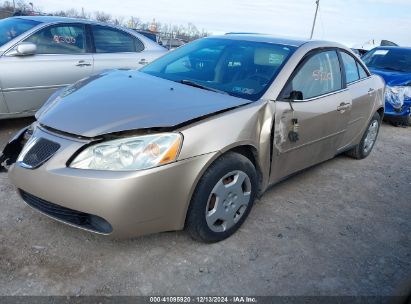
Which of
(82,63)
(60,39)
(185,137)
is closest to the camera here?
(185,137)

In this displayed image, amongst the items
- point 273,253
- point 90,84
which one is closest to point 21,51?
point 90,84

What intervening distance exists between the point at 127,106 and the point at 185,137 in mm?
489

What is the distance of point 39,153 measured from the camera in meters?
2.43

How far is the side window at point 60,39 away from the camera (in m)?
4.81

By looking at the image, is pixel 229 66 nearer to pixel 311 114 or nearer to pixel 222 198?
pixel 311 114

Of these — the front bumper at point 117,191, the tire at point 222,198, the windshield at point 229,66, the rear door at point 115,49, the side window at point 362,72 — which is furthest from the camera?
the rear door at point 115,49

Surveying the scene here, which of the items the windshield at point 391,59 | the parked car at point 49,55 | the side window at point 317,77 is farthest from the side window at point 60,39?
the windshield at point 391,59

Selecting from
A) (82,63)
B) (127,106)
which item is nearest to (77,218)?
(127,106)

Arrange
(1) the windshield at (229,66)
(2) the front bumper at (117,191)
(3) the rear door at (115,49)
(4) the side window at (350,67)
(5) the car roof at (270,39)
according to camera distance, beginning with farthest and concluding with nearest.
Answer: (3) the rear door at (115,49) < (4) the side window at (350,67) < (5) the car roof at (270,39) < (1) the windshield at (229,66) < (2) the front bumper at (117,191)

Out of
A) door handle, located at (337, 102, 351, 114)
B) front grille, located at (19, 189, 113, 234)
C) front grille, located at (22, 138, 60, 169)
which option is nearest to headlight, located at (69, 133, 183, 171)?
front grille, located at (22, 138, 60, 169)

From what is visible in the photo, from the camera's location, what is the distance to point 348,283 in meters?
2.55

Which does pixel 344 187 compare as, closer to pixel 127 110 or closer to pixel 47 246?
pixel 127 110

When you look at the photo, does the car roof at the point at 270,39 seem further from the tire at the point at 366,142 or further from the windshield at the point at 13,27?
the windshield at the point at 13,27

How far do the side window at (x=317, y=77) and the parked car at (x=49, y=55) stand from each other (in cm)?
298
